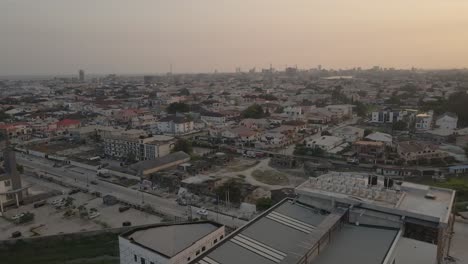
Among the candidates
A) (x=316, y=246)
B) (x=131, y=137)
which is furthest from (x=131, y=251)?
(x=131, y=137)

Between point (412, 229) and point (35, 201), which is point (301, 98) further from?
point (412, 229)

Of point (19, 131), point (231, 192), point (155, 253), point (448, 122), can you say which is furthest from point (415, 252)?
point (19, 131)

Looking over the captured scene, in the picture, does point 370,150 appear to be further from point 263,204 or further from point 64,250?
point 64,250

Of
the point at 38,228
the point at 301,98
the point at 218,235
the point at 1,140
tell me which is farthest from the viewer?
the point at 301,98

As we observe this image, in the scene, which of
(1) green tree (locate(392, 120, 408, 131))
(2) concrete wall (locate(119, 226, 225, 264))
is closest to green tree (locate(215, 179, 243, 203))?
(2) concrete wall (locate(119, 226, 225, 264))

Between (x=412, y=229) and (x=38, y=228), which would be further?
(x=38, y=228)

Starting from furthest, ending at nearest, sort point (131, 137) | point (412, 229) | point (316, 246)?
point (131, 137)
point (412, 229)
point (316, 246)

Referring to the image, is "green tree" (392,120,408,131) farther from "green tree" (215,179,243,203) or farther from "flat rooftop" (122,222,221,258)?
"flat rooftop" (122,222,221,258)
